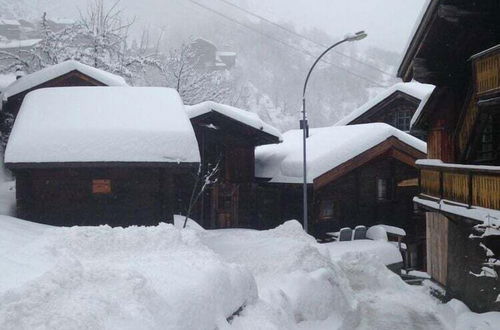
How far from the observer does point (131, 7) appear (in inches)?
3807

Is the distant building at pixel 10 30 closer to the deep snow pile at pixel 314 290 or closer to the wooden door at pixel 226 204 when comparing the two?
the wooden door at pixel 226 204

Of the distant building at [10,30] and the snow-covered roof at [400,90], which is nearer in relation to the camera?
the snow-covered roof at [400,90]

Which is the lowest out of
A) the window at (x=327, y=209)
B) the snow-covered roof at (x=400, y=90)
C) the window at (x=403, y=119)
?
the window at (x=327, y=209)

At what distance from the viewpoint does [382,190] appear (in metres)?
19.8

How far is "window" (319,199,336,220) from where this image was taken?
1884 centimetres

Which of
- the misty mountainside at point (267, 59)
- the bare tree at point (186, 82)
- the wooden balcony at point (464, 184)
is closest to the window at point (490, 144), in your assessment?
the wooden balcony at point (464, 184)

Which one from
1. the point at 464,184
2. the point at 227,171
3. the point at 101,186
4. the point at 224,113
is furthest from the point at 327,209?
→ the point at 101,186

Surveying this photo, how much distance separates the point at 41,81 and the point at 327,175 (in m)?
11.0

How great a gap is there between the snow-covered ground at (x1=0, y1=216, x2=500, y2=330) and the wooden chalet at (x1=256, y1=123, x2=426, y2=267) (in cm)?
577

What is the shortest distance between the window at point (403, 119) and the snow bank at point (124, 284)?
20023mm

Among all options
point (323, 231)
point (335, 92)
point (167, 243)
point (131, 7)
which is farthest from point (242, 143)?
point (131, 7)

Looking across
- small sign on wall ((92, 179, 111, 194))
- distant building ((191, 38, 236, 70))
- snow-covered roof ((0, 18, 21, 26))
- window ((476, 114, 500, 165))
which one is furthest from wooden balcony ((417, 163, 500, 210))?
snow-covered roof ((0, 18, 21, 26))

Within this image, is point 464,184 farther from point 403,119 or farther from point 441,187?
point 403,119

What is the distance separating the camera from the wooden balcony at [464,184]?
887 cm
